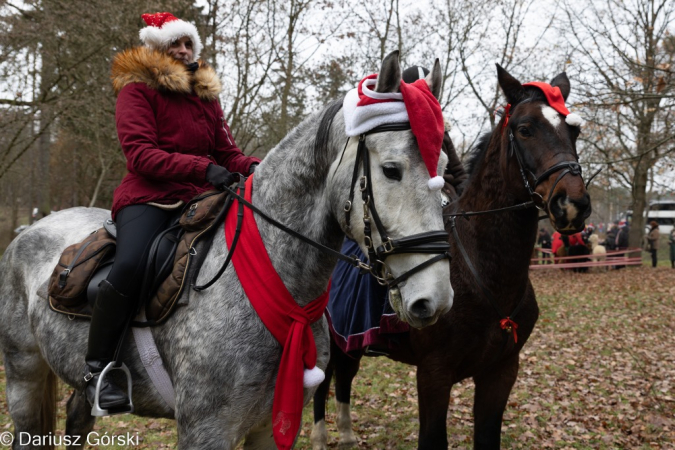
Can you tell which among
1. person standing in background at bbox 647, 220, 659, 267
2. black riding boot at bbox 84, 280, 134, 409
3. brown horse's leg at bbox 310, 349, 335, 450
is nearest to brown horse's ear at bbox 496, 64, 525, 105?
brown horse's leg at bbox 310, 349, 335, 450

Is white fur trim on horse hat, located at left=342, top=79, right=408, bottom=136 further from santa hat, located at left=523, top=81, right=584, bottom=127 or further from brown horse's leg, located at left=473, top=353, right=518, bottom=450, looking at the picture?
brown horse's leg, located at left=473, top=353, right=518, bottom=450

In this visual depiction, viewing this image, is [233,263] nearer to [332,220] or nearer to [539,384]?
[332,220]

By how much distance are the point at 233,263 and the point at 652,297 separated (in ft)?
48.7

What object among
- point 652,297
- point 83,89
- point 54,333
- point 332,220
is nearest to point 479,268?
point 332,220

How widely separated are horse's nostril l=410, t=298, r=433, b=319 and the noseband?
4.3 inches

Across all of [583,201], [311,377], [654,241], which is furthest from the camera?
[654,241]

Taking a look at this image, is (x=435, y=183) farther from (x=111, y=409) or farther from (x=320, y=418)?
(x=320, y=418)

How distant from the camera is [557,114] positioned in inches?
142

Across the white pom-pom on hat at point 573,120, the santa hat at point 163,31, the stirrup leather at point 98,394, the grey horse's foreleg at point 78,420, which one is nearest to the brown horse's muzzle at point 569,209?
the white pom-pom on hat at point 573,120

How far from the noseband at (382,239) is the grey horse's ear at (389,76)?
162mm

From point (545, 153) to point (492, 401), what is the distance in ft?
5.83

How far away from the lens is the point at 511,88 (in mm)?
3861

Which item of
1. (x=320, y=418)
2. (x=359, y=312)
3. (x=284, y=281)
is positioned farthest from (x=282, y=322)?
(x=320, y=418)

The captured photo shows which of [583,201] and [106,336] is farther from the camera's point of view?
[583,201]
